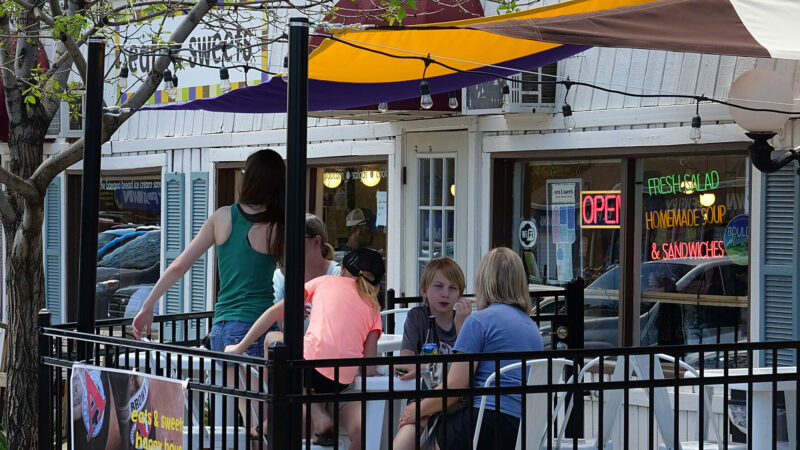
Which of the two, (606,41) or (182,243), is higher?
(606,41)

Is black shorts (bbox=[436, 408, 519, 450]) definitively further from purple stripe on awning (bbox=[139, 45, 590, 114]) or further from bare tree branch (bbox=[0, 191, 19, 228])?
bare tree branch (bbox=[0, 191, 19, 228])

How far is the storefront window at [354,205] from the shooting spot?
10.8 m

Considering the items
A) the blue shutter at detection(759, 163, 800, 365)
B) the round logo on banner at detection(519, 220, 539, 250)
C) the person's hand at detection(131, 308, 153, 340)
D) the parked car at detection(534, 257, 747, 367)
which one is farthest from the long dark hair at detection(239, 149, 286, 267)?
the round logo on banner at detection(519, 220, 539, 250)

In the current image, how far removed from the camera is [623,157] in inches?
331

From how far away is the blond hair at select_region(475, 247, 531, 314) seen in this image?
17.0ft

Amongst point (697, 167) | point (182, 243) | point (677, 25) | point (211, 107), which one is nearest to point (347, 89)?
point (211, 107)

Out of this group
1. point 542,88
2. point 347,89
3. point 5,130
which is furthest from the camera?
point 5,130

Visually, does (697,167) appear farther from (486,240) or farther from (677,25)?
(677,25)

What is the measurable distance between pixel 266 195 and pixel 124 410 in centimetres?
120

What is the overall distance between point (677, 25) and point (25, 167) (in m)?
5.09

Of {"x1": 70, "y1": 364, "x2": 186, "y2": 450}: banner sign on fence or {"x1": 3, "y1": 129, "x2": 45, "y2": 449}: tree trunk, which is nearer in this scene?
{"x1": 70, "y1": 364, "x2": 186, "y2": 450}: banner sign on fence

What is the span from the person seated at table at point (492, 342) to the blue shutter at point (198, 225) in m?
7.67

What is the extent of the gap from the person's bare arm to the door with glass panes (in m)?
4.68

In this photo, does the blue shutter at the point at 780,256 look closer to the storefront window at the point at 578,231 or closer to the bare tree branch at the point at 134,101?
the storefront window at the point at 578,231
